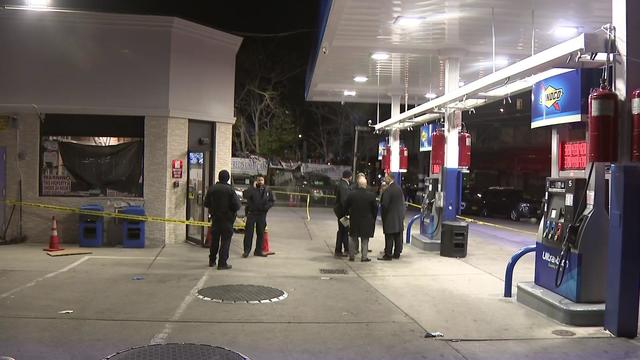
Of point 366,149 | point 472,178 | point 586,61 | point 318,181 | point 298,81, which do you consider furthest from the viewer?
point 366,149

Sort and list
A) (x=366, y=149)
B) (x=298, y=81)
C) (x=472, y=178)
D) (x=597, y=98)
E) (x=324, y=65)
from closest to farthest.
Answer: (x=597, y=98) → (x=324, y=65) → (x=472, y=178) → (x=298, y=81) → (x=366, y=149)

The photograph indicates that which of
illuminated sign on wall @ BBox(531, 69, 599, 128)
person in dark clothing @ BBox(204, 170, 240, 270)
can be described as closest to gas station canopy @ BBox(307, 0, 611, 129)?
illuminated sign on wall @ BBox(531, 69, 599, 128)

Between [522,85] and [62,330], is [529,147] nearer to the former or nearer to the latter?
[522,85]

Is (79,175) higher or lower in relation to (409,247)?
higher

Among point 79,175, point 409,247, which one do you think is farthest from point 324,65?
point 79,175

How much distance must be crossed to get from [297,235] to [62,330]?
958cm

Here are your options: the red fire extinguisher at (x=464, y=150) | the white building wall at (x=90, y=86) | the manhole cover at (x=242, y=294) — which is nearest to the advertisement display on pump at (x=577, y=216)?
the manhole cover at (x=242, y=294)

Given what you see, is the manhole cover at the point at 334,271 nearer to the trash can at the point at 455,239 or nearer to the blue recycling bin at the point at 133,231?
the trash can at the point at 455,239

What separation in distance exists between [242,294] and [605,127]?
198 inches

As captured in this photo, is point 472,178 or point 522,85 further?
point 472,178

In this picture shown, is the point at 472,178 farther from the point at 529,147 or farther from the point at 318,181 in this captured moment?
the point at 318,181

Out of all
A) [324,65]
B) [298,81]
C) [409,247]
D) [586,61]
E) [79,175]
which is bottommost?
[409,247]

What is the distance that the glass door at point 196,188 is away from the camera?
1320 centimetres

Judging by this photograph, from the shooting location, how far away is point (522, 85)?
1052 centimetres
